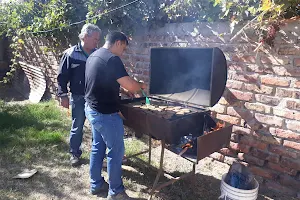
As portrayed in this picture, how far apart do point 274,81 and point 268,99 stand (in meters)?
0.23

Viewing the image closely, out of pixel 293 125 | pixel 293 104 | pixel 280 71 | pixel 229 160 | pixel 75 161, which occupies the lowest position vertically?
pixel 75 161

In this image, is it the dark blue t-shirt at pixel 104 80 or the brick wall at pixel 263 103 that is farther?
the brick wall at pixel 263 103

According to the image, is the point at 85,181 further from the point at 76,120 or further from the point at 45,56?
the point at 45,56

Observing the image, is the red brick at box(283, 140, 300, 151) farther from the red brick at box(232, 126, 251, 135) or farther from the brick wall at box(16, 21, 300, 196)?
the red brick at box(232, 126, 251, 135)

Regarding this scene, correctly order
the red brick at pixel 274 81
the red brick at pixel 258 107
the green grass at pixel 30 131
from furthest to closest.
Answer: the green grass at pixel 30 131, the red brick at pixel 258 107, the red brick at pixel 274 81

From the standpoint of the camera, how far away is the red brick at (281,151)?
124 inches

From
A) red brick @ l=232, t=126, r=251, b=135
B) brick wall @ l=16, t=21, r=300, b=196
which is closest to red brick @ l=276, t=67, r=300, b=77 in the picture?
brick wall @ l=16, t=21, r=300, b=196

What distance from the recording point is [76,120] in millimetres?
4012

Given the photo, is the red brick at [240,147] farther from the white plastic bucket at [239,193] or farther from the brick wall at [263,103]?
the white plastic bucket at [239,193]

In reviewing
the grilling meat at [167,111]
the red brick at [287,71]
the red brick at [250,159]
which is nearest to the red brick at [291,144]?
the red brick at [250,159]

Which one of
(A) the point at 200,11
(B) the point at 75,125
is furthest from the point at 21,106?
(A) the point at 200,11

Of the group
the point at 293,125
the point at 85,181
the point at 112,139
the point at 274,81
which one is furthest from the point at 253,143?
the point at 85,181

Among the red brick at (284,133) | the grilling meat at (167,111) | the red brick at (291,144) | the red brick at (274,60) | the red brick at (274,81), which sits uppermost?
the red brick at (274,60)

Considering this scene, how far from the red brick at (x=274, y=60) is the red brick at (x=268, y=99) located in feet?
1.35
